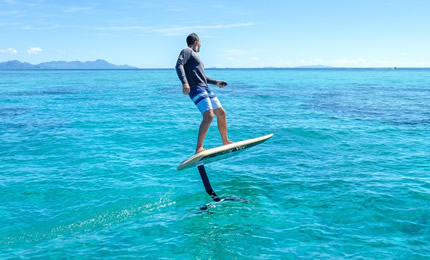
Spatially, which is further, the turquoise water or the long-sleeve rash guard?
the turquoise water

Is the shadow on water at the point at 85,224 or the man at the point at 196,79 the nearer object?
the man at the point at 196,79

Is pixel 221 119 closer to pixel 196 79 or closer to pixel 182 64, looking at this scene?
pixel 196 79

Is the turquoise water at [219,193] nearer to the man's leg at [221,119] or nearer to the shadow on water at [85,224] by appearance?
the shadow on water at [85,224]

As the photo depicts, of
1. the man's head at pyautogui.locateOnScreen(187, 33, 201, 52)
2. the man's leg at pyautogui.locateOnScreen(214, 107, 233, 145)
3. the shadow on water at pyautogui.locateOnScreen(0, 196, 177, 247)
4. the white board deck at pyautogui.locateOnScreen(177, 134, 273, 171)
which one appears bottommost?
the shadow on water at pyautogui.locateOnScreen(0, 196, 177, 247)

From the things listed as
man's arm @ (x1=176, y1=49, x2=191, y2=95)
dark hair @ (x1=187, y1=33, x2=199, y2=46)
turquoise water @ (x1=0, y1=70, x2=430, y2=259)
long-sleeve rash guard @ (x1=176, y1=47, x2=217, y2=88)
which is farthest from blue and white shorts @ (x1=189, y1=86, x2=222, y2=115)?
turquoise water @ (x1=0, y1=70, x2=430, y2=259)

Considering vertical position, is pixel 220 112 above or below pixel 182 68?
below

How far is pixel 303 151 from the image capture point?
16.8 meters

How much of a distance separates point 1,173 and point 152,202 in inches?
268

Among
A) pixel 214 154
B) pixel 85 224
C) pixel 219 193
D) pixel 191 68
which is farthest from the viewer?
pixel 219 193

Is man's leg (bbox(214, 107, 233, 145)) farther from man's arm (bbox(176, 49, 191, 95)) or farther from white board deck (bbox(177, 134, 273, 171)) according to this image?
man's arm (bbox(176, 49, 191, 95))

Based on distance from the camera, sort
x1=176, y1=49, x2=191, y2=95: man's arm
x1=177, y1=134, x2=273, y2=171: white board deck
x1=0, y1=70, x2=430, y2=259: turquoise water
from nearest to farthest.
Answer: x1=176, y1=49, x2=191, y2=95: man's arm
x1=0, y1=70, x2=430, y2=259: turquoise water
x1=177, y1=134, x2=273, y2=171: white board deck

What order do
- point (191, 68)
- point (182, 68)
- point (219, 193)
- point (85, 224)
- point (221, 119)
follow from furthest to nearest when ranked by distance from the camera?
point (219, 193), point (85, 224), point (221, 119), point (191, 68), point (182, 68)

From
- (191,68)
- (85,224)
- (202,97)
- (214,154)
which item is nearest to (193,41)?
(191,68)

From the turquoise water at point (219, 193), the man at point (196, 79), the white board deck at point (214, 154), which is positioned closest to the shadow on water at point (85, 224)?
the turquoise water at point (219, 193)
